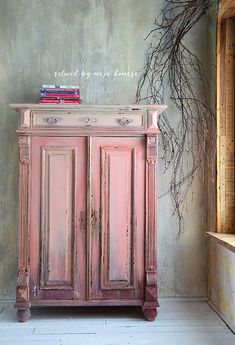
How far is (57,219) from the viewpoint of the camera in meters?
3.21

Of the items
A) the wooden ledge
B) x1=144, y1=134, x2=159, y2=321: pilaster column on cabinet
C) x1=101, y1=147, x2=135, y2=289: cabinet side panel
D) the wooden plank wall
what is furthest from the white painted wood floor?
the wooden plank wall

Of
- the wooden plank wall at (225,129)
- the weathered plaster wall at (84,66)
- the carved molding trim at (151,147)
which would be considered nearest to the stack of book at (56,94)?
the weathered plaster wall at (84,66)

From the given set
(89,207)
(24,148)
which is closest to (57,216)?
(89,207)

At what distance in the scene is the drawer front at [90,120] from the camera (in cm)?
317

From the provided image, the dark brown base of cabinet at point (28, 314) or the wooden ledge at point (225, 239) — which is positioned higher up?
the wooden ledge at point (225, 239)

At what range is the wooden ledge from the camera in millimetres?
3021

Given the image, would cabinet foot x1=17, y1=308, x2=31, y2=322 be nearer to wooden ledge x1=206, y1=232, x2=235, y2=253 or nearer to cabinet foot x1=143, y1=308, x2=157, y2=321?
cabinet foot x1=143, y1=308, x2=157, y2=321

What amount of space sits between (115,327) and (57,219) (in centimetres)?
89

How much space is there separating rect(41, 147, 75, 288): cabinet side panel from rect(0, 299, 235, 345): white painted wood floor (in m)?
0.31

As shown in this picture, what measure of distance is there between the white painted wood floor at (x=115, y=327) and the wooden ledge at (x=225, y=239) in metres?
0.60

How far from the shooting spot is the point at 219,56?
3539 mm

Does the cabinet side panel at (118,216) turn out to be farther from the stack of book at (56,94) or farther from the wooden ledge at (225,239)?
the wooden ledge at (225,239)

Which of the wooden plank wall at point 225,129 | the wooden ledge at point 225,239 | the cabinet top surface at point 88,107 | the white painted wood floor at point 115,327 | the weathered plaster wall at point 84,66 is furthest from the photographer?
the weathered plaster wall at point 84,66

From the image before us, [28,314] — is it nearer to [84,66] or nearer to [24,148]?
[24,148]
